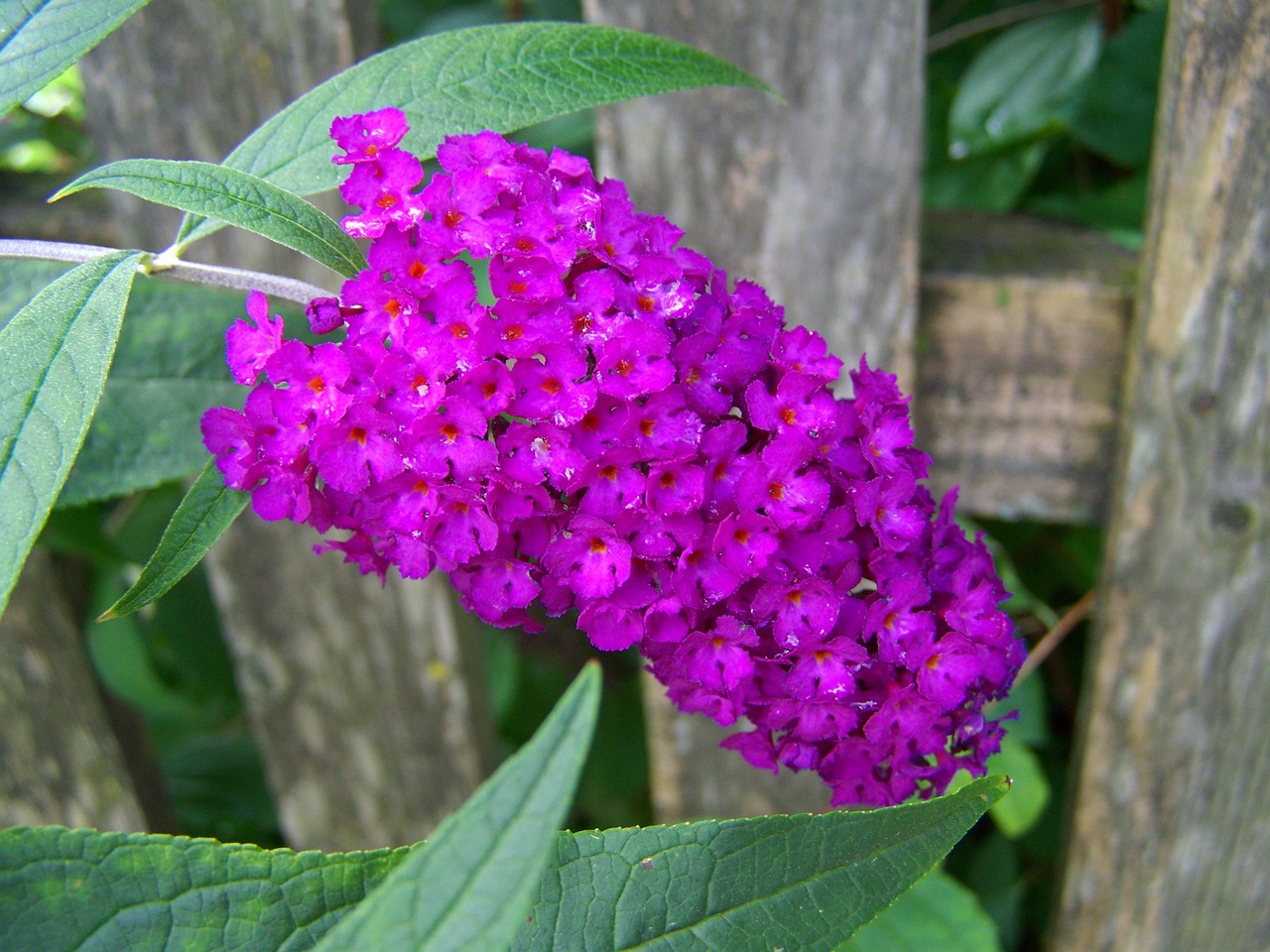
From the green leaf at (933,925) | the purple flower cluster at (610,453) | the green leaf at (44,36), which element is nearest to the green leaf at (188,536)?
the purple flower cluster at (610,453)

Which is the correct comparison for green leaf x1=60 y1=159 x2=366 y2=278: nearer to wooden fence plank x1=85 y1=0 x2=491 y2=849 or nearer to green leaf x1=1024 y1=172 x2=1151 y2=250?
wooden fence plank x1=85 y1=0 x2=491 y2=849

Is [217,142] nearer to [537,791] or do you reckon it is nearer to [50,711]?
[50,711]

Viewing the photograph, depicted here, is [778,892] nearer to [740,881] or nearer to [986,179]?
[740,881]

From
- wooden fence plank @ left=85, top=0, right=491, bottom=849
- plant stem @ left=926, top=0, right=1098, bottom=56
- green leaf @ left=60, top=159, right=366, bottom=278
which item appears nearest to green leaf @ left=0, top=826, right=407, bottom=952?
green leaf @ left=60, top=159, right=366, bottom=278

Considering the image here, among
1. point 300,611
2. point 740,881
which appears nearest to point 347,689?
point 300,611

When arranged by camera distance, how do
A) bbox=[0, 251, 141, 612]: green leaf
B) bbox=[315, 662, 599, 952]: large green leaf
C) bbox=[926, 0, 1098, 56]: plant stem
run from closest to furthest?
1. bbox=[315, 662, 599, 952]: large green leaf
2. bbox=[0, 251, 141, 612]: green leaf
3. bbox=[926, 0, 1098, 56]: plant stem
